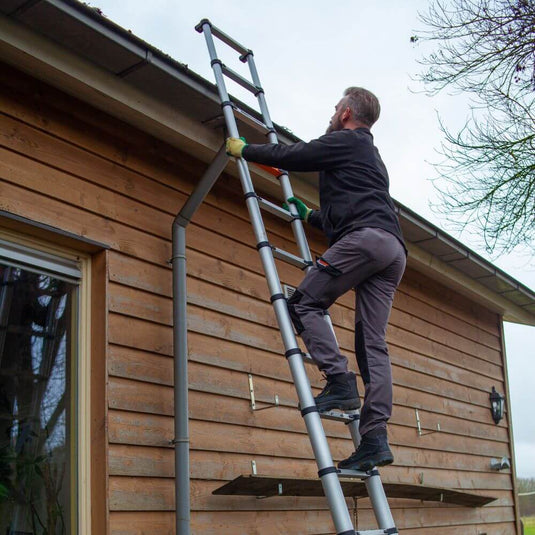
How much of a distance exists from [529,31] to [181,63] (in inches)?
168

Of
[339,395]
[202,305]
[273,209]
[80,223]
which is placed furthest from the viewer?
[202,305]

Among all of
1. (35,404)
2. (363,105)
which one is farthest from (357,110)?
(35,404)

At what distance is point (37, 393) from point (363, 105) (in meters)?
2.02

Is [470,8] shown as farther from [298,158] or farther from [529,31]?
[298,158]

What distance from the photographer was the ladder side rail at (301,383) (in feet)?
9.71

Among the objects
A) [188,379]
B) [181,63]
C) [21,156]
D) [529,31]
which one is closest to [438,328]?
[529,31]

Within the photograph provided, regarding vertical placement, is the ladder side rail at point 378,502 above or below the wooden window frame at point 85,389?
below

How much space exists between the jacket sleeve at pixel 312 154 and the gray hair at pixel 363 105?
17 cm

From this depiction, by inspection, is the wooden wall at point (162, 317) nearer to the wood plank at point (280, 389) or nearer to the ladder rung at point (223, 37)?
the wood plank at point (280, 389)

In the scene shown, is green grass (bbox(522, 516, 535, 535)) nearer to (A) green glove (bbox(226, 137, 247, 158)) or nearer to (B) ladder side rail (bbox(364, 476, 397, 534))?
(B) ladder side rail (bbox(364, 476, 397, 534))

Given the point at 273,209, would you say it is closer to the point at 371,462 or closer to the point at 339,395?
the point at 339,395

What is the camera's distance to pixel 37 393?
383 cm

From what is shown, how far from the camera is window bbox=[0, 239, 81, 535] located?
3629mm

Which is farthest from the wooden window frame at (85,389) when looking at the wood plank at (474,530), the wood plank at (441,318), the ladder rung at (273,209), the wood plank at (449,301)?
the wood plank at (449,301)
